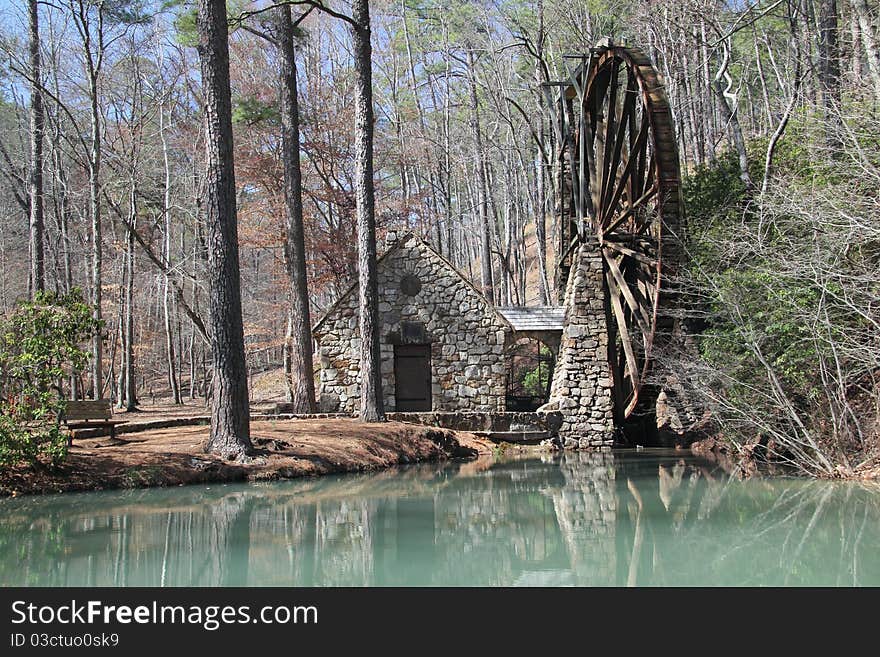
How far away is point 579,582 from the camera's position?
18.3ft

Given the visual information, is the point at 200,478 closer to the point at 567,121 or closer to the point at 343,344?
the point at 343,344

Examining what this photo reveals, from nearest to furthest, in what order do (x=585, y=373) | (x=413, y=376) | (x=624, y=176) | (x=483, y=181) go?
(x=585, y=373)
(x=624, y=176)
(x=413, y=376)
(x=483, y=181)

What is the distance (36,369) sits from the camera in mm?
10133

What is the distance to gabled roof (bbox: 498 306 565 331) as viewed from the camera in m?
18.4

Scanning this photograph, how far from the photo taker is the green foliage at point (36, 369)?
9.59 metres

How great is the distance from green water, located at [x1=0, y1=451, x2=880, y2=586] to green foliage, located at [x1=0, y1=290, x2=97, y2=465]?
0.67m

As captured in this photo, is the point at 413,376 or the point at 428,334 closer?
the point at 428,334

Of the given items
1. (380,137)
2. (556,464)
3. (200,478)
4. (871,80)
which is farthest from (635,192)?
(380,137)

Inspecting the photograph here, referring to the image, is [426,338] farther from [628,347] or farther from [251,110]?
[251,110]

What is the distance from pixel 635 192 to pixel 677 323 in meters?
3.36

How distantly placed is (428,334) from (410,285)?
117 cm

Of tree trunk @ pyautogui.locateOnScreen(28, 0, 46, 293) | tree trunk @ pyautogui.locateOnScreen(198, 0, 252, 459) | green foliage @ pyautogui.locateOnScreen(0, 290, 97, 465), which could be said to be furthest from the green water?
tree trunk @ pyautogui.locateOnScreen(28, 0, 46, 293)

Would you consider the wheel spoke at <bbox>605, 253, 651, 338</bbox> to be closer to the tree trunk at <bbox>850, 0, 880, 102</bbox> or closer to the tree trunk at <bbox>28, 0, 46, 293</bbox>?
the tree trunk at <bbox>850, 0, 880, 102</bbox>

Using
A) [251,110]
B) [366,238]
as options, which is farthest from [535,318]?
[251,110]
